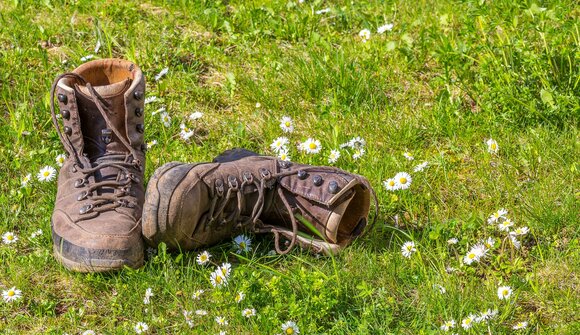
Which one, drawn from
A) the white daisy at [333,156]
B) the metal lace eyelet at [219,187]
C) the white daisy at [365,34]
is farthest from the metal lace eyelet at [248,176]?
the white daisy at [365,34]

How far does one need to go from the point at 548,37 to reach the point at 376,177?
4.02ft

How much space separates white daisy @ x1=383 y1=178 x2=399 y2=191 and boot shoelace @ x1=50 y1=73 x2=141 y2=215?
1.05 m

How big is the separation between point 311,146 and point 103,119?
96 centimetres

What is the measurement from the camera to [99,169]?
3.72 m

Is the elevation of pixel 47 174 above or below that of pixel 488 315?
below

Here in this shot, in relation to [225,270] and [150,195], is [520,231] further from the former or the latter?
[150,195]

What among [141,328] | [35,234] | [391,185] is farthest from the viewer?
[391,185]

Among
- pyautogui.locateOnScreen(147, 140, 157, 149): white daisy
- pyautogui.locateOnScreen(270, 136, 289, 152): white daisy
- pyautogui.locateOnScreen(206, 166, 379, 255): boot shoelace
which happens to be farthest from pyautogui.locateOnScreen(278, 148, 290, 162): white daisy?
pyautogui.locateOnScreen(147, 140, 157, 149): white daisy

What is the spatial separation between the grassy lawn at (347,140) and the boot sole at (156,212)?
0.11m

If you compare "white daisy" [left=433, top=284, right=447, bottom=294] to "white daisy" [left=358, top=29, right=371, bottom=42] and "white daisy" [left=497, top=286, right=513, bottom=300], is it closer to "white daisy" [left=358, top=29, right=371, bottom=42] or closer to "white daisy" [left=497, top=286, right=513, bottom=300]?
"white daisy" [left=497, top=286, right=513, bottom=300]

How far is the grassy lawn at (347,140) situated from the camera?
129 inches

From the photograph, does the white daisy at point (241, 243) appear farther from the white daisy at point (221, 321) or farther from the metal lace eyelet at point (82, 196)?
the metal lace eyelet at point (82, 196)

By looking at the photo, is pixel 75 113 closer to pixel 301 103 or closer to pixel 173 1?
pixel 301 103

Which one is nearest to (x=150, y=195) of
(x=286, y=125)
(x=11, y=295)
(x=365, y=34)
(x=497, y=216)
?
(x=11, y=295)
